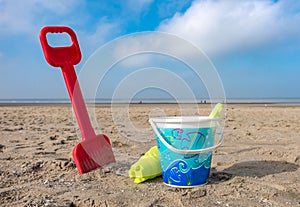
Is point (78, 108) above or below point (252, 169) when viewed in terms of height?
above

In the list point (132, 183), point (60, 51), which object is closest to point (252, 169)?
point (132, 183)

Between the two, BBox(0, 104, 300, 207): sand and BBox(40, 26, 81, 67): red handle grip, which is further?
BBox(40, 26, 81, 67): red handle grip

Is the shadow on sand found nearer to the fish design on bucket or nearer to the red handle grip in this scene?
the fish design on bucket

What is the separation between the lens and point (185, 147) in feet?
6.15

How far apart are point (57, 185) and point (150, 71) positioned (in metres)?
1.10

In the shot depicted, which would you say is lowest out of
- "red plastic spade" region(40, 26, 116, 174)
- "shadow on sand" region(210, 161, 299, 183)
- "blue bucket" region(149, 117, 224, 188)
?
"shadow on sand" region(210, 161, 299, 183)

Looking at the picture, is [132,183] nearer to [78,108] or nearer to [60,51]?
[78,108]

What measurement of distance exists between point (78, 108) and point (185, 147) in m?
0.98

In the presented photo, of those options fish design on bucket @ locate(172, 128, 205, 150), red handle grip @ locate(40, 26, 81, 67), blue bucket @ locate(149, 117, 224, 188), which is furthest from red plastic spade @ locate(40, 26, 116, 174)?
fish design on bucket @ locate(172, 128, 205, 150)

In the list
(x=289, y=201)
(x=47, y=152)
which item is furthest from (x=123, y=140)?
(x=289, y=201)

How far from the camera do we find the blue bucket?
1.86 metres

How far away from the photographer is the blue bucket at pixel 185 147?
186 centimetres

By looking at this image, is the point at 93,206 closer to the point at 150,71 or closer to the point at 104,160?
the point at 104,160

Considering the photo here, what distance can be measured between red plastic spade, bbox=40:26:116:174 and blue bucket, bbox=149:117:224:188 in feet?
2.23
